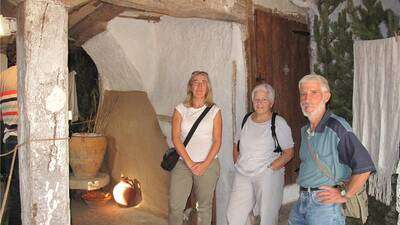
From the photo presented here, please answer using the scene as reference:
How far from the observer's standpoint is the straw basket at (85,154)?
5539 mm

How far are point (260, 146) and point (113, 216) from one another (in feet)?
9.07

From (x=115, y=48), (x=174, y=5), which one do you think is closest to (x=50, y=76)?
(x=174, y=5)

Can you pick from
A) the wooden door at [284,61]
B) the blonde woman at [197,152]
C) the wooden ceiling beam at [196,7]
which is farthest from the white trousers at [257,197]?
the wooden ceiling beam at [196,7]

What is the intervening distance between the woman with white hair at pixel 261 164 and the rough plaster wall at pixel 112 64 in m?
2.47

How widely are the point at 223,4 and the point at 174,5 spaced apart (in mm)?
563

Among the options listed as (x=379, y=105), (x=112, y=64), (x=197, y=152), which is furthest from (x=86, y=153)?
(x=379, y=105)

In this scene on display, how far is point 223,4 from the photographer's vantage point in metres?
4.31

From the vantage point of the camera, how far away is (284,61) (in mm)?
5051

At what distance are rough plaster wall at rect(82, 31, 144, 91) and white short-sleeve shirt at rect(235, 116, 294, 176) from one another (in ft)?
8.18

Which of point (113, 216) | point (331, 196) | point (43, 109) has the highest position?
point (43, 109)

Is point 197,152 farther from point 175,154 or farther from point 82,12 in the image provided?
point 82,12

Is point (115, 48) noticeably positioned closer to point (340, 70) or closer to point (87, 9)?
point (87, 9)

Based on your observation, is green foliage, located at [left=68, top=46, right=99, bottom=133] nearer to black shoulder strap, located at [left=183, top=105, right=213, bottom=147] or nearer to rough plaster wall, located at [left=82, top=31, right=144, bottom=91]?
rough plaster wall, located at [left=82, top=31, right=144, bottom=91]

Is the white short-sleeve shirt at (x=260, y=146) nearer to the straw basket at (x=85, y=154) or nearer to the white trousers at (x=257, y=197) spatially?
the white trousers at (x=257, y=197)
